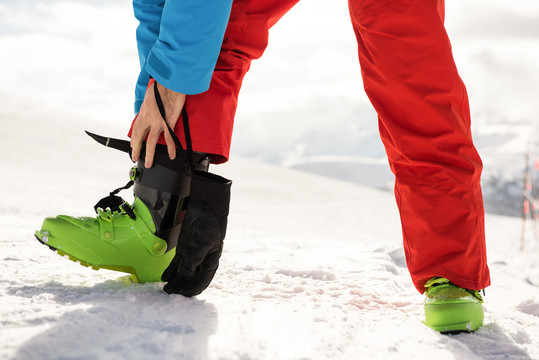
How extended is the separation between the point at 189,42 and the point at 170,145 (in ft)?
0.70

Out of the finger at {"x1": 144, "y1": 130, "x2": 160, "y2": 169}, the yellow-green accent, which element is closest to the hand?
the finger at {"x1": 144, "y1": 130, "x2": 160, "y2": 169}

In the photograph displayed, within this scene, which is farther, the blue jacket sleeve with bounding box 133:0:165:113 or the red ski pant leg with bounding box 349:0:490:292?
the blue jacket sleeve with bounding box 133:0:165:113

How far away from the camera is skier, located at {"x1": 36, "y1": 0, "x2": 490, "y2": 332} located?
956 millimetres

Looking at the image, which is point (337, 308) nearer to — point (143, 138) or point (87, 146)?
point (143, 138)

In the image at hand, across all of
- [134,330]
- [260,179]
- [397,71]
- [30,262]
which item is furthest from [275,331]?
[260,179]

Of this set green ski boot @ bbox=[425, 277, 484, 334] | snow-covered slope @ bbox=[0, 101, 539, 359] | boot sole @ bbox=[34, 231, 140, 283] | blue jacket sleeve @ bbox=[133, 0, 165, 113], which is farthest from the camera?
blue jacket sleeve @ bbox=[133, 0, 165, 113]

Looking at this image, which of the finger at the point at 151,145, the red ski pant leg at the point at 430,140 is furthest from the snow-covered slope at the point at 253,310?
the finger at the point at 151,145

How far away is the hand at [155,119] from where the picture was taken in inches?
38.5

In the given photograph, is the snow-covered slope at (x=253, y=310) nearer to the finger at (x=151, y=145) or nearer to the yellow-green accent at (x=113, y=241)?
the yellow-green accent at (x=113, y=241)

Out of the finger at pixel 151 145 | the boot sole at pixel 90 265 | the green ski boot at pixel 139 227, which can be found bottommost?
the boot sole at pixel 90 265

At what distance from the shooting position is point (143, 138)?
3.33ft

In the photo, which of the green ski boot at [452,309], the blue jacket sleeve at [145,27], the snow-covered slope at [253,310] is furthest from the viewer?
the blue jacket sleeve at [145,27]

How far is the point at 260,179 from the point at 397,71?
4633 mm

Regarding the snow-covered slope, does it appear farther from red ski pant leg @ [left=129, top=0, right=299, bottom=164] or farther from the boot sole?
red ski pant leg @ [left=129, top=0, right=299, bottom=164]
